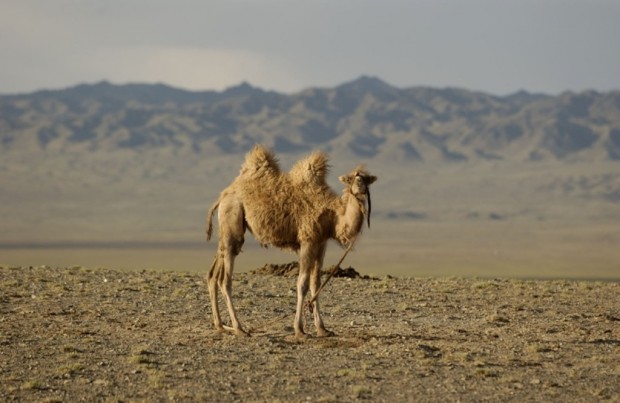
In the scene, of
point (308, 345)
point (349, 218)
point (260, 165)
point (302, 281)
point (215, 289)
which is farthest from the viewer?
point (215, 289)

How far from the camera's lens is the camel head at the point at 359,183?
1673 centimetres

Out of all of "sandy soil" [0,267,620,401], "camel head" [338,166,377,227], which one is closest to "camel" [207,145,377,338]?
"camel head" [338,166,377,227]

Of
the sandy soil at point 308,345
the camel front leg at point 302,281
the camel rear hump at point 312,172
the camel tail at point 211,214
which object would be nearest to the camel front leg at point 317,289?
the camel front leg at point 302,281

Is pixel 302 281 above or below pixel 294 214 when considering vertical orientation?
below

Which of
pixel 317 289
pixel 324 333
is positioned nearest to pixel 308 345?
pixel 324 333

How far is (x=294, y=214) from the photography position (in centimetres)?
1738

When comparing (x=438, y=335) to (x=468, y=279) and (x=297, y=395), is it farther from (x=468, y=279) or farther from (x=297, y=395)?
(x=468, y=279)

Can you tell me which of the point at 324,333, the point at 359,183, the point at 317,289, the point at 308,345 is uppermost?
the point at 359,183

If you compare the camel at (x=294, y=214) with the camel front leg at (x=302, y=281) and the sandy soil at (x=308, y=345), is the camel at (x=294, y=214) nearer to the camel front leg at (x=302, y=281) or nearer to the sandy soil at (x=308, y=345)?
the camel front leg at (x=302, y=281)

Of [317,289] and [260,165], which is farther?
[260,165]

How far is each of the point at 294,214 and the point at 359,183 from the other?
123cm

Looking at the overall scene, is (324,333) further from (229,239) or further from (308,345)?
(229,239)

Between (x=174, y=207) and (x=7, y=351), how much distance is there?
14867cm

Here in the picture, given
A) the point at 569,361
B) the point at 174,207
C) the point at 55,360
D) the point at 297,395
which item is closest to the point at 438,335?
the point at 569,361
